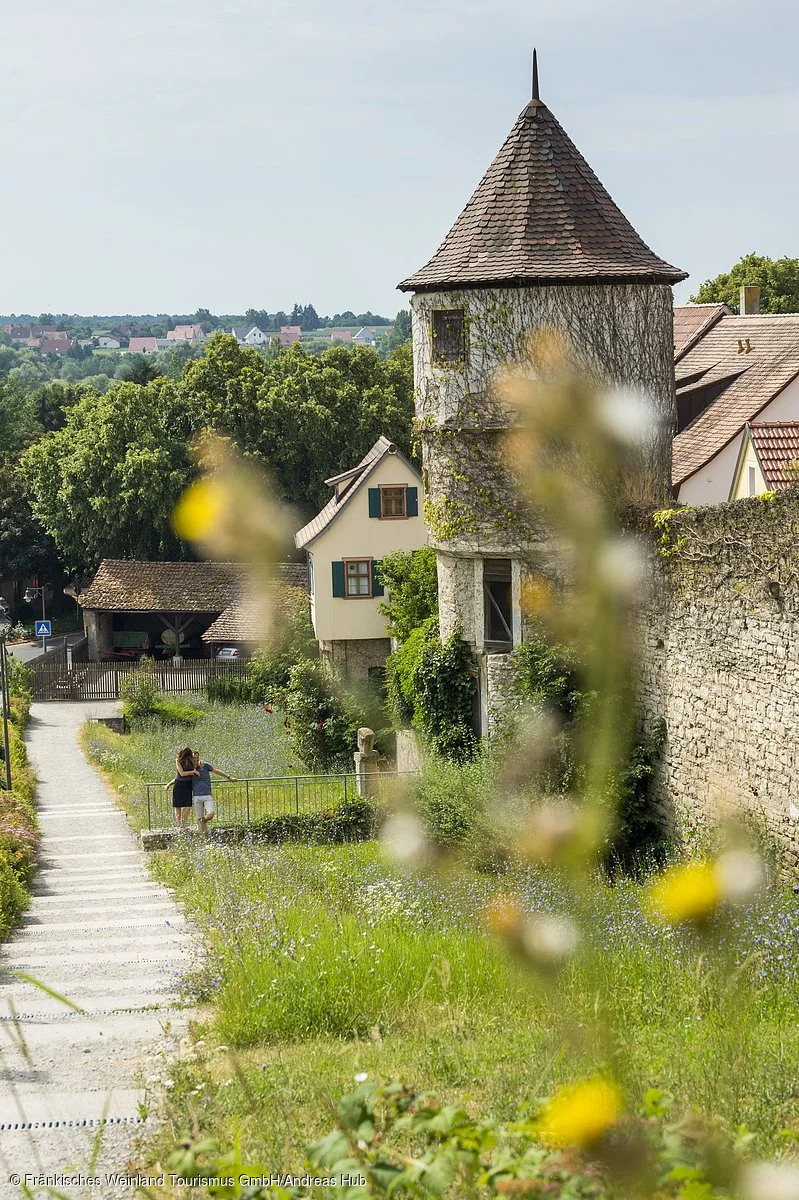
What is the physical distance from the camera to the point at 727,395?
2672 centimetres

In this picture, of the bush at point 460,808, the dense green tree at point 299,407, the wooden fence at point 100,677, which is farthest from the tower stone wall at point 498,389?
the dense green tree at point 299,407

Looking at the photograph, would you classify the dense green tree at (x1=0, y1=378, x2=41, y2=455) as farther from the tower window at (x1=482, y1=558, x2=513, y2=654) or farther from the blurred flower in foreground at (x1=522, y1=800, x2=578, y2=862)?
the blurred flower in foreground at (x1=522, y1=800, x2=578, y2=862)

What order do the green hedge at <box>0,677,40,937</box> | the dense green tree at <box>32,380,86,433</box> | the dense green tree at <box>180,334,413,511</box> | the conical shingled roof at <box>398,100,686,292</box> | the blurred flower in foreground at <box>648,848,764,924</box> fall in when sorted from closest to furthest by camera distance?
the blurred flower in foreground at <box>648,848,764,924</box> < the green hedge at <box>0,677,40,937</box> < the conical shingled roof at <box>398,100,686,292</box> < the dense green tree at <box>180,334,413,511</box> < the dense green tree at <box>32,380,86,433</box>

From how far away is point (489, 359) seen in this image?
17750 millimetres

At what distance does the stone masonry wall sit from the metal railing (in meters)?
4.68

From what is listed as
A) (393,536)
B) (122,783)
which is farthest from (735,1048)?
(393,536)

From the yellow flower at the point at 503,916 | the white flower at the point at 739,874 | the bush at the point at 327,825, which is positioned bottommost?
the bush at the point at 327,825

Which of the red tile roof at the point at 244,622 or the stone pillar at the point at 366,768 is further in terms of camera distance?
the red tile roof at the point at 244,622

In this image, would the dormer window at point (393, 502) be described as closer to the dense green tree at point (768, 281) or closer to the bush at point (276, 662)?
the bush at point (276, 662)

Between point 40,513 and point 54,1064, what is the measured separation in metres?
44.5

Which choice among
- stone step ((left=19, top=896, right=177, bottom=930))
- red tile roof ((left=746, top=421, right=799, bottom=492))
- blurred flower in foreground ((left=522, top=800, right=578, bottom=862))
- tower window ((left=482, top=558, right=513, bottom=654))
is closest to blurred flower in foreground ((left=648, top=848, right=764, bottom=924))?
blurred flower in foreground ((left=522, top=800, right=578, bottom=862))

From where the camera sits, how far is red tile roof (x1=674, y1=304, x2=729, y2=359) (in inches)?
1245

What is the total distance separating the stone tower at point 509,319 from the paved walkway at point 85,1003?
5.75 meters

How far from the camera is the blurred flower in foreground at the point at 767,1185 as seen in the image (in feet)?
12.5
